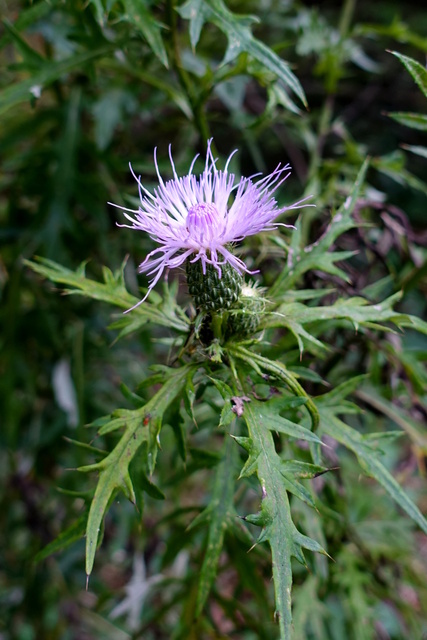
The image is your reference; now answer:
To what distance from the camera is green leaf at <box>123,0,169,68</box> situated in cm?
152

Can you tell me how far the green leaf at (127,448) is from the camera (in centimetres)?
110

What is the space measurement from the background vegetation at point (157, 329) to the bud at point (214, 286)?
268mm

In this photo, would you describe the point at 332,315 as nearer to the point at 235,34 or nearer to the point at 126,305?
the point at 126,305

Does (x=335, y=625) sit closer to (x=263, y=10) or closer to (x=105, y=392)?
(x=105, y=392)

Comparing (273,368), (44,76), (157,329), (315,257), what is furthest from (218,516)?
(157,329)

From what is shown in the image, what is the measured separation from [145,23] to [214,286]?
784 mm

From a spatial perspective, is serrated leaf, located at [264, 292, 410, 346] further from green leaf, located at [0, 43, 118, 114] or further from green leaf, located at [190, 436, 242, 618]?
green leaf, located at [0, 43, 118, 114]

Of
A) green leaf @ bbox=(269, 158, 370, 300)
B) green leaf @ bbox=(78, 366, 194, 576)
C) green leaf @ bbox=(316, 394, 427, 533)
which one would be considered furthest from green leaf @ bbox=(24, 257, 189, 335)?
green leaf @ bbox=(316, 394, 427, 533)

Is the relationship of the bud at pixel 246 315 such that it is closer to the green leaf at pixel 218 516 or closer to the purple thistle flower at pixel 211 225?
the purple thistle flower at pixel 211 225

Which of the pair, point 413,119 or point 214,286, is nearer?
point 214,286

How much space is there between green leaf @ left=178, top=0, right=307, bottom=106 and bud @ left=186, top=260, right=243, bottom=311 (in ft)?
1.89

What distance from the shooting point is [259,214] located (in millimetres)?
1153

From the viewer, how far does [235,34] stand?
1.56 meters

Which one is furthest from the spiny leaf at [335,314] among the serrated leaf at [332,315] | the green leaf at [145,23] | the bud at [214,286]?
the green leaf at [145,23]
